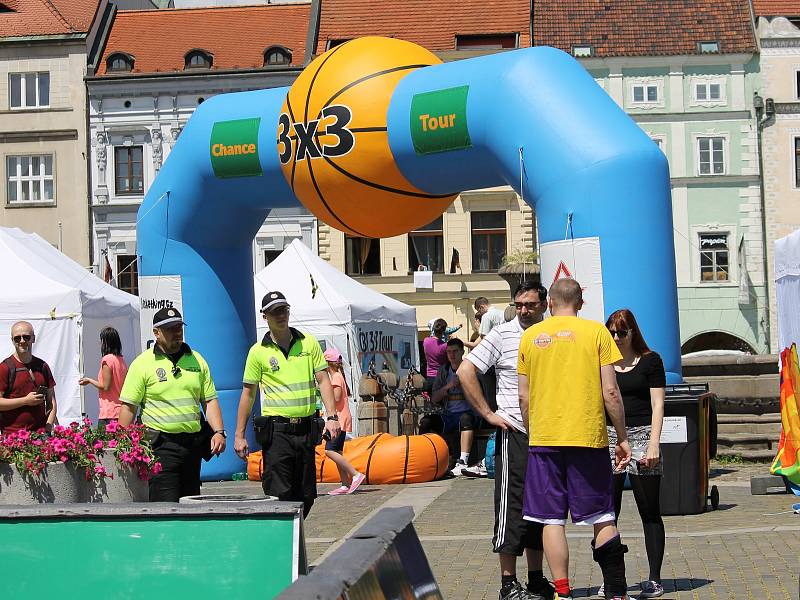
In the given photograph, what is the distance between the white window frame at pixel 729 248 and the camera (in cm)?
4578

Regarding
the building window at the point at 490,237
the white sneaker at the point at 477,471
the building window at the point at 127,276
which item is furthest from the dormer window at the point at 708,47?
the white sneaker at the point at 477,471

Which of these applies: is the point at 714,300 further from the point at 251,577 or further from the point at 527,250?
the point at 251,577

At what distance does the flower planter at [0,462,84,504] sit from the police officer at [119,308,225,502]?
0.46m

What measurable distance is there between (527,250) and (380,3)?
391 inches

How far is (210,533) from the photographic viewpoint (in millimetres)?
5219

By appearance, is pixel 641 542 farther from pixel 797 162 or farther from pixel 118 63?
pixel 118 63

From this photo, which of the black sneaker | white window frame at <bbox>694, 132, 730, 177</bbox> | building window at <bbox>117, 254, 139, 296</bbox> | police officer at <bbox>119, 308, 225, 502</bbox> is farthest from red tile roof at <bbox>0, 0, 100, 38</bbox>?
the black sneaker

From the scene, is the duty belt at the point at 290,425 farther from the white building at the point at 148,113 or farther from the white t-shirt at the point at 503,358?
the white building at the point at 148,113

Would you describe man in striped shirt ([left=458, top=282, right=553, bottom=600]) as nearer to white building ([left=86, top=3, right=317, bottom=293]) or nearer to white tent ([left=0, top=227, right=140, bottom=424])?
white tent ([left=0, top=227, right=140, bottom=424])

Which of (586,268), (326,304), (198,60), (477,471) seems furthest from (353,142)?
(198,60)

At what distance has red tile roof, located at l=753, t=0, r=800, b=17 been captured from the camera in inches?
1827

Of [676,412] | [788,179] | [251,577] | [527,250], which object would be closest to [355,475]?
[676,412]

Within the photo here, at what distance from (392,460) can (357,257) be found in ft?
99.2

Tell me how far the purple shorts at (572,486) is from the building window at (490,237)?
38148 mm
